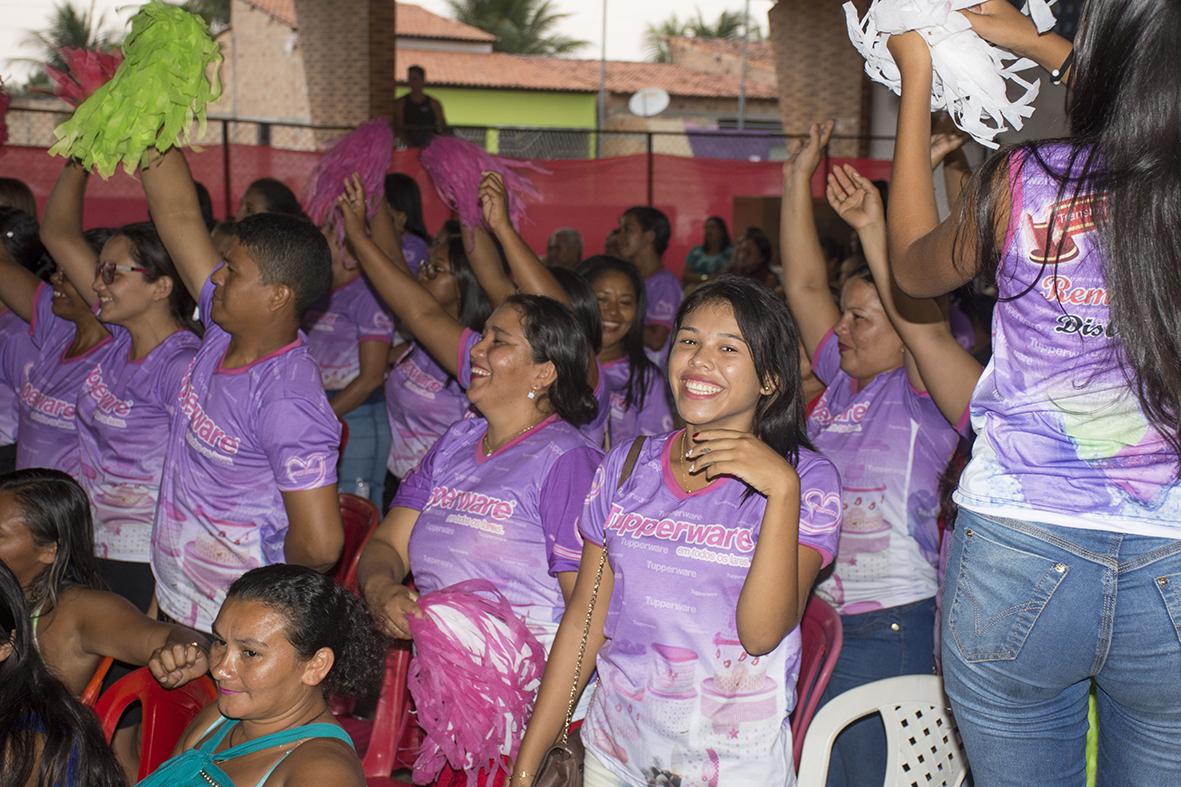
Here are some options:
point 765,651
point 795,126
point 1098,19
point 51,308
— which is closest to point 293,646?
point 765,651

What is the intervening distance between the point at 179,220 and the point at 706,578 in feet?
6.52

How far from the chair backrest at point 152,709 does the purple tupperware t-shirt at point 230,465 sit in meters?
0.46

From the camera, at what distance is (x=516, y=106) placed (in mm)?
39219

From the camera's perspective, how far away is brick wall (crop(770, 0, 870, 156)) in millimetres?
16469

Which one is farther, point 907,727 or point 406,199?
point 406,199

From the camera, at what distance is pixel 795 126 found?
17359 millimetres

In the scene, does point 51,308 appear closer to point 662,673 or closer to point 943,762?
point 662,673

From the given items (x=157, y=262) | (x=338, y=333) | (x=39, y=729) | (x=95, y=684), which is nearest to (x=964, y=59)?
(x=39, y=729)

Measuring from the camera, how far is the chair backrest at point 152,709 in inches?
108

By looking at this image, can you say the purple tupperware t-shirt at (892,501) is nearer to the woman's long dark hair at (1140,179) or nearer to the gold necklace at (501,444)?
the gold necklace at (501,444)

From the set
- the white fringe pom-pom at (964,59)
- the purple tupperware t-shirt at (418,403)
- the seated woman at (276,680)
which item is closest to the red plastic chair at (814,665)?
the seated woman at (276,680)

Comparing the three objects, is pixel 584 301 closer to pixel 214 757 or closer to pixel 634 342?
pixel 634 342

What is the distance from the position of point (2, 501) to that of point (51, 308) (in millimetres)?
1393

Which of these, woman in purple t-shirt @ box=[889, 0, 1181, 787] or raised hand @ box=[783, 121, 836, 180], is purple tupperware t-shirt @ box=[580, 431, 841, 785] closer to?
woman in purple t-shirt @ box=[889, 0, 1181, 787]
